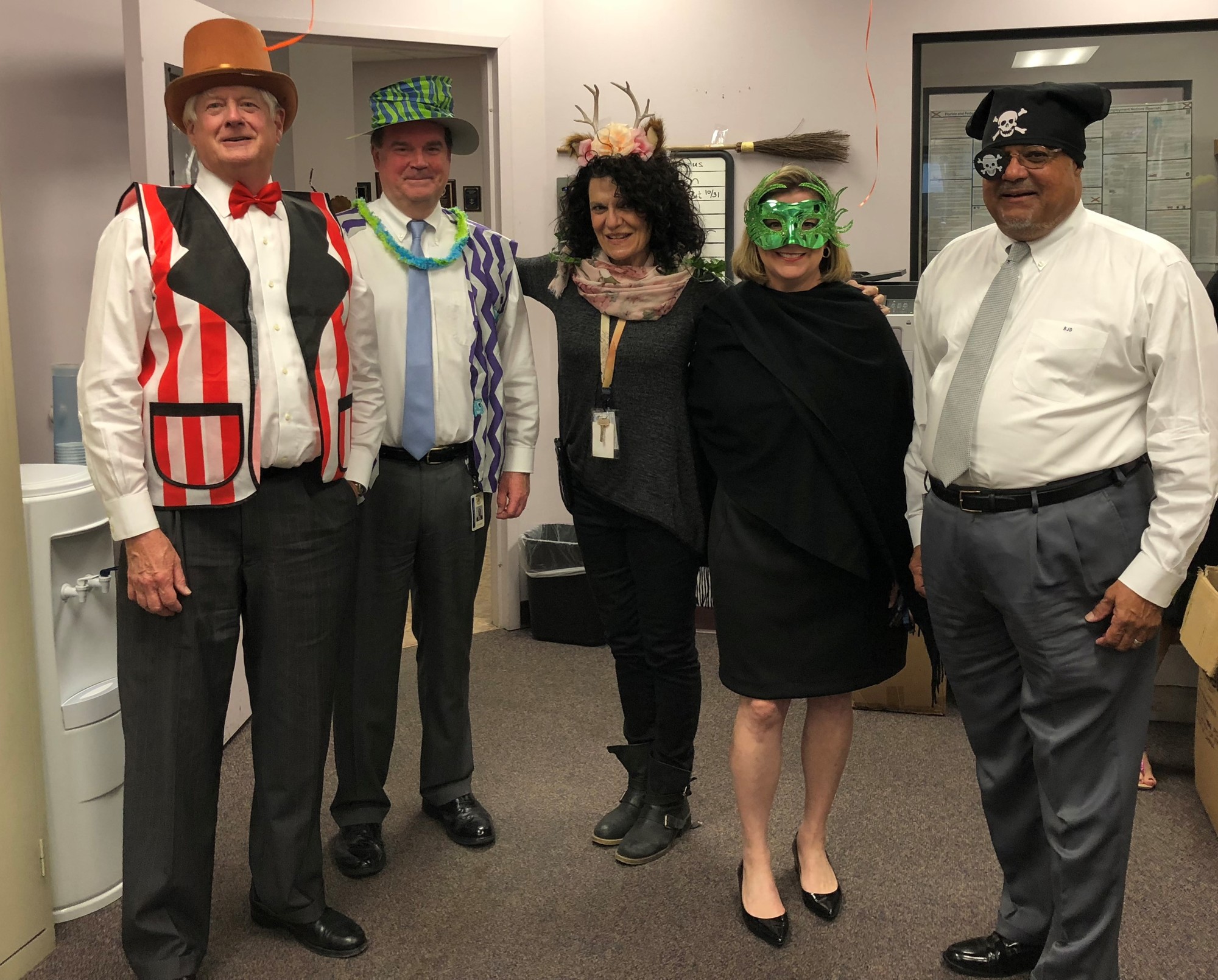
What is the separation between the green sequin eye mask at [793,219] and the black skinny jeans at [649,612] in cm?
66

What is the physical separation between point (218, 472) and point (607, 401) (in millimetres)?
843

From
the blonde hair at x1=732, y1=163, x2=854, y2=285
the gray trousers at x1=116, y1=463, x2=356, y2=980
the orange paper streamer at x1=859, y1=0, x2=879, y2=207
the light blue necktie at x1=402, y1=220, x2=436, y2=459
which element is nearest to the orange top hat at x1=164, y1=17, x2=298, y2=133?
the light blue necktie at x1=402, y1=220, x2=436, y2=459

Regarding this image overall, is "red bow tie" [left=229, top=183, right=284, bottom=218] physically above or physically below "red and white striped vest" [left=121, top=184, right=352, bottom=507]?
above

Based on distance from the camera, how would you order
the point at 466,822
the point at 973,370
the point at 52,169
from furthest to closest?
1. the point at 52,169
2. the point at 466,822
3. the point at 973,370

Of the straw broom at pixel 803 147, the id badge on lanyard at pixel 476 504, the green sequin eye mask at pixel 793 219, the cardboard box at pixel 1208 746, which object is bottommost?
the cardboard box at pixel 1208 746

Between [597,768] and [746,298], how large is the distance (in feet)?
4.79

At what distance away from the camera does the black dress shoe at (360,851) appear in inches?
98.7

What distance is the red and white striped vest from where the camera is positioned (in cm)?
187

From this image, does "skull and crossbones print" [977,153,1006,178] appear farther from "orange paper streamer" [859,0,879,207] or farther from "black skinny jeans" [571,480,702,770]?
"orange paper streamer" [859,0,879,207]

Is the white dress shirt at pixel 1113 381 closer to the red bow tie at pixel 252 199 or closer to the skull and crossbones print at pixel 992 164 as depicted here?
the skull and crossbones print at pixel 992 164

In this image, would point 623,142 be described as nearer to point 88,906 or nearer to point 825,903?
point 825,903

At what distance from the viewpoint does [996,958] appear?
2.12m

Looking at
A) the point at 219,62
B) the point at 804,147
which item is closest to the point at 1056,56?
the point at 804,147

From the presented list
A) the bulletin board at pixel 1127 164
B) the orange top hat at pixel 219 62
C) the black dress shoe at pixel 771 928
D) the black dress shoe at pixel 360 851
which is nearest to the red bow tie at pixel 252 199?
the orange top hat at pixel 219 62
